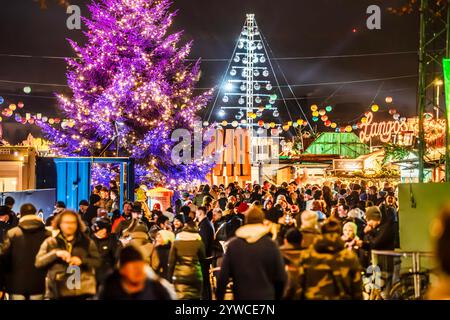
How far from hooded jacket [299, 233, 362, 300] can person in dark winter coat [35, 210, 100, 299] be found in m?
2.59

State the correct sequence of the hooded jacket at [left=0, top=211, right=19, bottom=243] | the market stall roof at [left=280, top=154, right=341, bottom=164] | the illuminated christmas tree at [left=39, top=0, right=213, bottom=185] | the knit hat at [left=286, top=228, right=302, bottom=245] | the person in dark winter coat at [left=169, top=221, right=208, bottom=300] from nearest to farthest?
the knit hat at [left=286, top=228, right=302, bottom=245] < the person in dark winter coat at [left=169, top=221, right=208, bottom=300] < the hooded jacket at [left=0, top=211, right=19, bottom=243] < the illuminated christmas tree at [left=39, top=0, right=213, bottom=185] < the market stall roof at [left=280, top=154, right=341, bottom=164]

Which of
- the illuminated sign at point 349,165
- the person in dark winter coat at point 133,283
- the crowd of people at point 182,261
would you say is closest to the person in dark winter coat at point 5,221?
the crowd of people at point 182,261

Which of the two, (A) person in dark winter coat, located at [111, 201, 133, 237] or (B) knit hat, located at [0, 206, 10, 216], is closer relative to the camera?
(B) knit hat, located at [0, 206, 10, 216]

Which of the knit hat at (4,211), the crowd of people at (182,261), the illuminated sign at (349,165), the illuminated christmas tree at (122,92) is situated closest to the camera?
the crowd of people at (182,261)

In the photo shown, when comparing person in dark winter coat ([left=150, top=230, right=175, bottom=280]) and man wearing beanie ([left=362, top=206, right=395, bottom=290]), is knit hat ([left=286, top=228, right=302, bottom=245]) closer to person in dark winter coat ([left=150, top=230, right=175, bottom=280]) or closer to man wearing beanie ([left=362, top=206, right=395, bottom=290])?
person in dark winter coat ([left=150, top=230, right=175, bottom=280])

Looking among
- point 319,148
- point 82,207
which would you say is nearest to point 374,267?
point 82,207

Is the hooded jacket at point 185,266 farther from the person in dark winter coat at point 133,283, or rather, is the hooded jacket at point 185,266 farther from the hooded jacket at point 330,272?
the person in dark winter coat at point 133,283

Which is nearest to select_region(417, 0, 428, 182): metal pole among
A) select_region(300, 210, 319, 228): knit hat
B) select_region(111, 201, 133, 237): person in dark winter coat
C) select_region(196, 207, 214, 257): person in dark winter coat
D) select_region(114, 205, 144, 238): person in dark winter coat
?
select_region(196, 207, 214, 257): person in dark winter coat

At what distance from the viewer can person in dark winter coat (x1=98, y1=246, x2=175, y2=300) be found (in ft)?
15.4

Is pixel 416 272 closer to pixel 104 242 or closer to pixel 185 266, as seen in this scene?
pixel 185 266

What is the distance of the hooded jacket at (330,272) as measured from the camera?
5.72 metres

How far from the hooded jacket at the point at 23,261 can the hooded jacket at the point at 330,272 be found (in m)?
3.47
